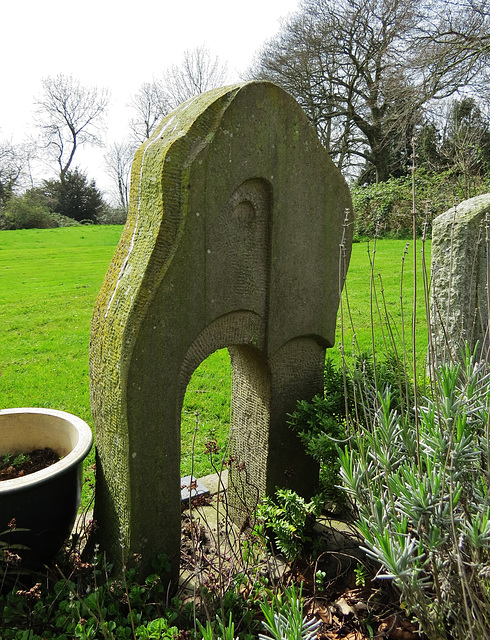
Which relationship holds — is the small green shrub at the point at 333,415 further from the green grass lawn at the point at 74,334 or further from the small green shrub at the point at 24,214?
the small green shrub at the point at 24,214

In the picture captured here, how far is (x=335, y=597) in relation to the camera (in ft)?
7.43

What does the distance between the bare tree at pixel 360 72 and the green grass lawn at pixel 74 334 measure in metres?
4.83

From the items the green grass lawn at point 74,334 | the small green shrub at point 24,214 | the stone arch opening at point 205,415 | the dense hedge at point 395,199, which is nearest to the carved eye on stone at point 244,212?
the green grass lawn at point 74,334

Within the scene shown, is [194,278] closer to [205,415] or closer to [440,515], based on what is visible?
[440,515]

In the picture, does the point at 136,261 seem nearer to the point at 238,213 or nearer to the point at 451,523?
the point at 238,213

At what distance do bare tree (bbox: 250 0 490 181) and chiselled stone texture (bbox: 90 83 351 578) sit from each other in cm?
1230

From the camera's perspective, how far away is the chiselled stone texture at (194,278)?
2.03 metres

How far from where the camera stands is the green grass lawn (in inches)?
190

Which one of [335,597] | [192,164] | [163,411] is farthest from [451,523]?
[192,164]

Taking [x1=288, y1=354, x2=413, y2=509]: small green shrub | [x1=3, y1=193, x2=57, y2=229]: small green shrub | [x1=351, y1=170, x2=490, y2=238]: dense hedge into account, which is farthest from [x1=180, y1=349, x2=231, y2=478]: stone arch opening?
[x1=3, y1=193, x2=57, y2=229]: small green shrub

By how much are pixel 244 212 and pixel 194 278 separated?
0.48 m

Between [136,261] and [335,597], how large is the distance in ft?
6.21

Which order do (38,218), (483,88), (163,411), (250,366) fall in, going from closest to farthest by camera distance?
(163,411) < (250,366) < (483,88) < (38,218)

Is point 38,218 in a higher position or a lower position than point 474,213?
higher
